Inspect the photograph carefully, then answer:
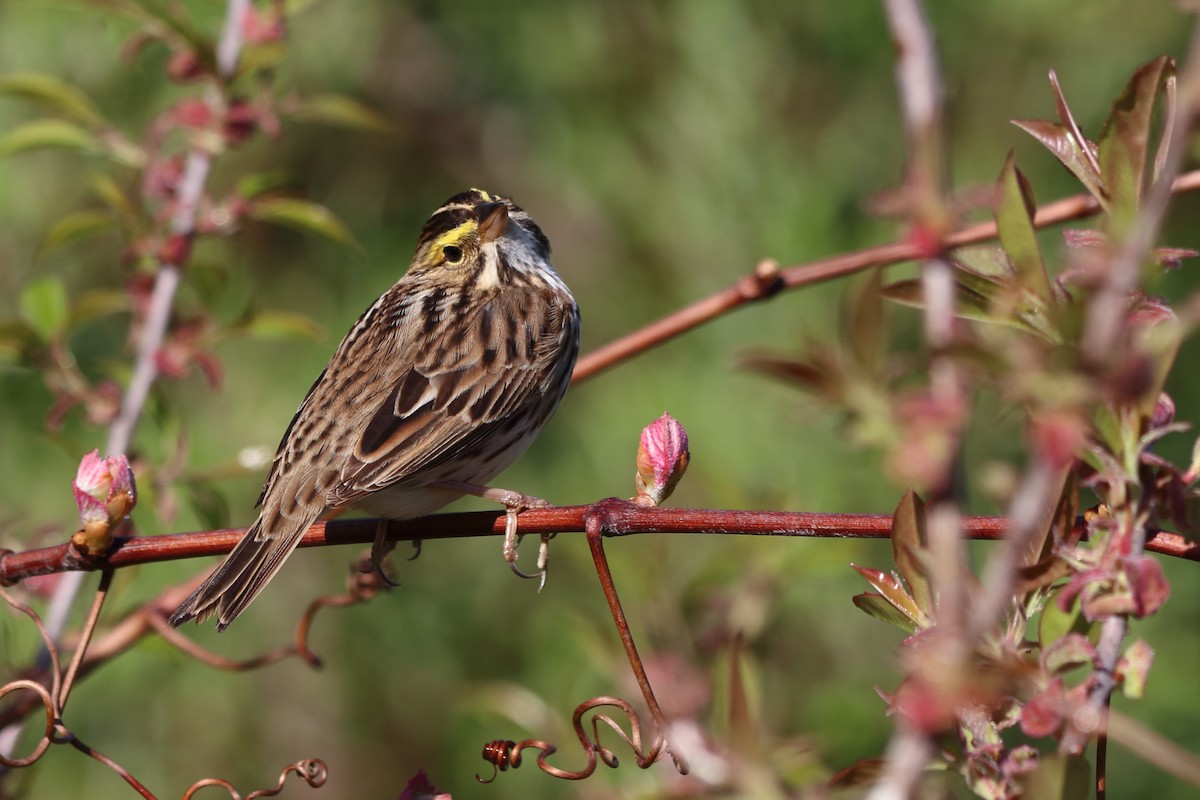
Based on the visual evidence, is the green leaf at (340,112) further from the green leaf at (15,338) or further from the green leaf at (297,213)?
the green leaf at (15,338)

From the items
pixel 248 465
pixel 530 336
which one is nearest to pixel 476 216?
pixel 530 336

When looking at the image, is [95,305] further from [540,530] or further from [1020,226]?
[1020,226]

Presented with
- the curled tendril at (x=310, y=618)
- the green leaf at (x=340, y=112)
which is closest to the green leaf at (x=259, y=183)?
the green leaf at (x=340, y=112)

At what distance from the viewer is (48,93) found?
3.00 meters

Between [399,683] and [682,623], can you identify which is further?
[399,683]

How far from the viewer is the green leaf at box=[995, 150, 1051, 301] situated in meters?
1.41

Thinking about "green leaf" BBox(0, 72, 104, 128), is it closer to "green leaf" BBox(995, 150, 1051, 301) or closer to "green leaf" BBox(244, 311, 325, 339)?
"green leaf" BBox(244, 311, 325, 339)

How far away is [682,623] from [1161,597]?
2.09 metres

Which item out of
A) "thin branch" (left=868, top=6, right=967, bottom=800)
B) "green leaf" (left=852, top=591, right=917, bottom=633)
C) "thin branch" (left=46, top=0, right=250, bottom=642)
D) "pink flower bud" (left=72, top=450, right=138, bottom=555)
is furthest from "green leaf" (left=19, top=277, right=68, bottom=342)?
"thin branch" (left=868, top=6, right=967, bottom=800)

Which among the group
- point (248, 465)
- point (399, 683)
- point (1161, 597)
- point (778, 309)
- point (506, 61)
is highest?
point (506, 61)

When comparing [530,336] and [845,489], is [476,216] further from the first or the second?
[845,489]

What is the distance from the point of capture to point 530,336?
Answer: 11.9ft

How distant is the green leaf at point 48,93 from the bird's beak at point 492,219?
43.4 inches

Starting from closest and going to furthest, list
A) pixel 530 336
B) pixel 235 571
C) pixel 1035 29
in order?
pixel 235 571, pixel 530 336, pixel 1035 29
